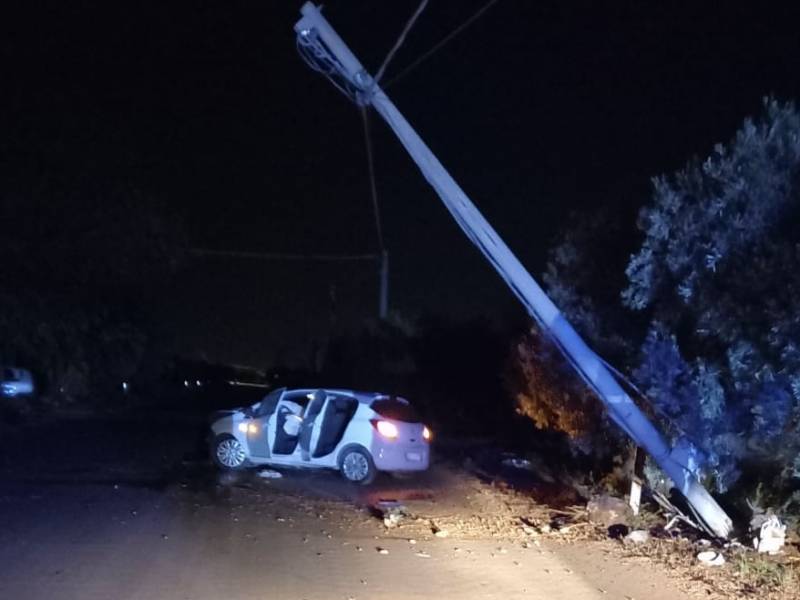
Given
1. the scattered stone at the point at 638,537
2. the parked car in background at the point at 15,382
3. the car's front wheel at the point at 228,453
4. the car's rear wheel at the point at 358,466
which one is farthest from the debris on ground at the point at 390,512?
the parked car in background at the point at 15,382

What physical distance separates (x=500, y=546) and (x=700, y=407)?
3222 mm

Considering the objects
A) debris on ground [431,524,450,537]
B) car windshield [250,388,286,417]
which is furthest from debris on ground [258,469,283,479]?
debris on ground [431,524,450,537]

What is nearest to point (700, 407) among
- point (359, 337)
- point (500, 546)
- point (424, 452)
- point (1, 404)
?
point (500, 546)

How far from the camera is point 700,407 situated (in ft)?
40.7

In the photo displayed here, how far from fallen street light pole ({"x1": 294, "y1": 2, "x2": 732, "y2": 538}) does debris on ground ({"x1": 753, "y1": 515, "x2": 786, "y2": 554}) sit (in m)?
0.87

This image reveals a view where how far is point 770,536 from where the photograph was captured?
1296 centimetres

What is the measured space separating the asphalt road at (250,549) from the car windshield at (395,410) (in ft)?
3.87

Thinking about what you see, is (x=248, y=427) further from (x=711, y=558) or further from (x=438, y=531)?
(x=711, y=558)

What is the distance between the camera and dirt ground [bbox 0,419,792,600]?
11.2 meters

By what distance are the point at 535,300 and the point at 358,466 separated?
7.09 meters

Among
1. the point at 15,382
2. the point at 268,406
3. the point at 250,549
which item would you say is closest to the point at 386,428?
the point at 268,406

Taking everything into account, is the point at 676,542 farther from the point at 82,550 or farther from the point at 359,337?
the point at 359,337

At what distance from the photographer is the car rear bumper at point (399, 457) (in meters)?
20.3

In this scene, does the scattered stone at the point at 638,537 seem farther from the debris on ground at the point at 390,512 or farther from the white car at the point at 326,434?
the white car at the point at 326,434
